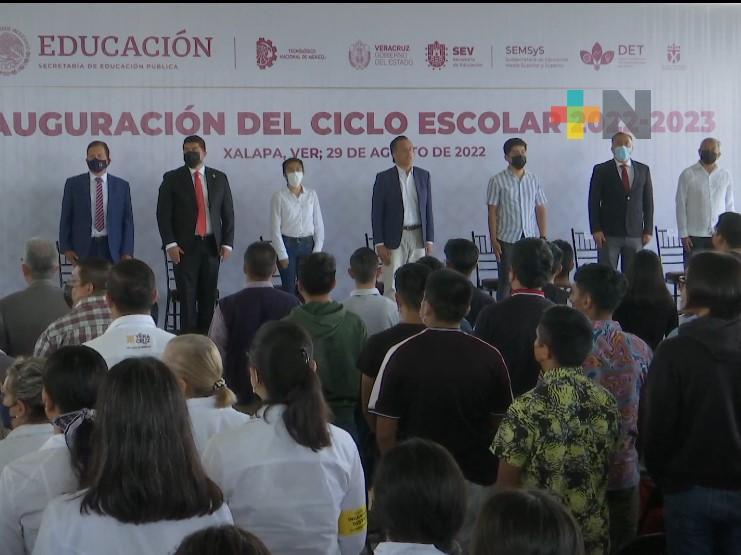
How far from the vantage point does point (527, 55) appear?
354 inches

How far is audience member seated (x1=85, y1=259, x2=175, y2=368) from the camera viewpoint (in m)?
3.25

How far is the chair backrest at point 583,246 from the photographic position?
9164 mm

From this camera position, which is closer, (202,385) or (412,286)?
(202,385)

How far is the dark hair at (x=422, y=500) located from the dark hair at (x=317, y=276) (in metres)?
2.09

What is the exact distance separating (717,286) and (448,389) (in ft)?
2.84

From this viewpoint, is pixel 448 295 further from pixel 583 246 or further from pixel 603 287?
pixel 583 246

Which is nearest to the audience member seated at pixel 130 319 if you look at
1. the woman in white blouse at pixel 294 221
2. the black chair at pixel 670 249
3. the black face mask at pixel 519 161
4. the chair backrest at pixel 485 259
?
the woman in white blouse at pixel 294 221

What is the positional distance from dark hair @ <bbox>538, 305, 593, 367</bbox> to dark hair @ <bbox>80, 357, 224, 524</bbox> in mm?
1173

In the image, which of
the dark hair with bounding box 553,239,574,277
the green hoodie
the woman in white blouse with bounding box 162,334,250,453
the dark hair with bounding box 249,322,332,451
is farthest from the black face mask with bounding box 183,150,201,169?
the dark hair with bounding box 249,322,332,451

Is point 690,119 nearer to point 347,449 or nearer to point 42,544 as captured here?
point 347,449

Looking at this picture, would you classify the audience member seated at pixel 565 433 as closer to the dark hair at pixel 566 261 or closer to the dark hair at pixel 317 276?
the dark hair at pixel 317 276

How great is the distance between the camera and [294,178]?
8219 mm

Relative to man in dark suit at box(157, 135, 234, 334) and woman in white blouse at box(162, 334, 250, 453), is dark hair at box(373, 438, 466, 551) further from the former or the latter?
man in dark suit at box(157, 135, 234, 334)

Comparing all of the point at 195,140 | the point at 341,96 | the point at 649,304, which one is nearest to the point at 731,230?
the point at 649,304
